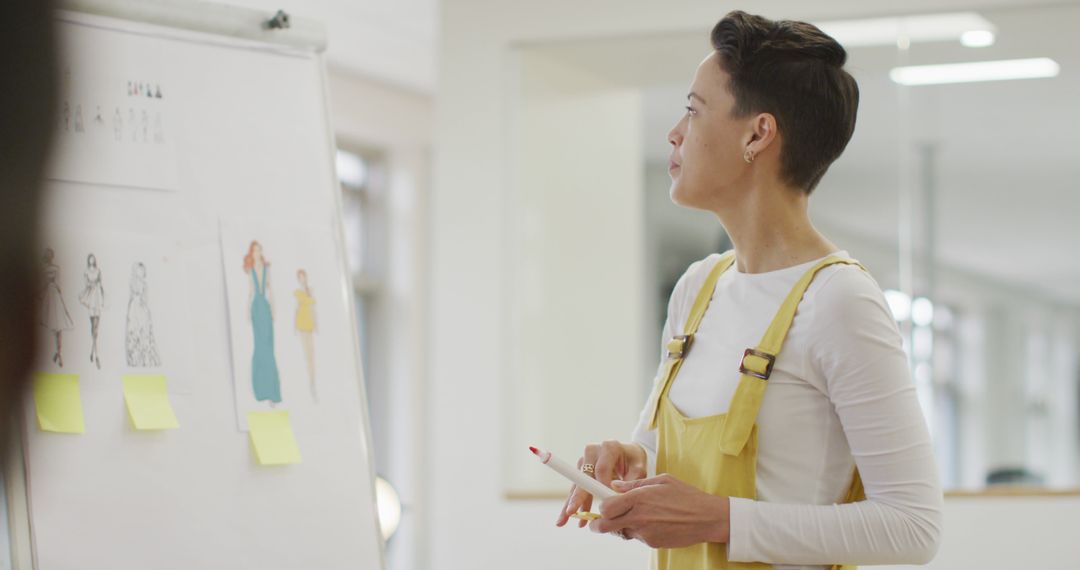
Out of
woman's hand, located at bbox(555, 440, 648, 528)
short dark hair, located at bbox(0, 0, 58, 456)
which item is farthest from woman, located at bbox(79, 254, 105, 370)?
short dark hair, located at bbox(0, 0, 58, 456)

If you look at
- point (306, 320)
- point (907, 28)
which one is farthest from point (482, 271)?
point (306, 320)

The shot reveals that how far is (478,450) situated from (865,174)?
1.62 m

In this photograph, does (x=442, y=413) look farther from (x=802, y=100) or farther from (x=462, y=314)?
(x=802, y=100)

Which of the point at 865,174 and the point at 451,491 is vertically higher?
the point at 865,174

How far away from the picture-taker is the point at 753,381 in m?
1.34

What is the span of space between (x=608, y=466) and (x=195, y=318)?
0.82m

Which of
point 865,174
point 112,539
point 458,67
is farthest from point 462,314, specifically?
point 112,539

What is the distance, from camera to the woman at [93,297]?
1.80 meters

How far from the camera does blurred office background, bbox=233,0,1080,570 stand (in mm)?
3654

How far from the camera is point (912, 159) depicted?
3791 millimetres

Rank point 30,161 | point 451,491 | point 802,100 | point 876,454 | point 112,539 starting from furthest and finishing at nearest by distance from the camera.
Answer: point 451,491 → point 112,539 → point 802,100 → point 876,454 → point 30,161

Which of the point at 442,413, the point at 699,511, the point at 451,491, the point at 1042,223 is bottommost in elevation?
the point at 451,491

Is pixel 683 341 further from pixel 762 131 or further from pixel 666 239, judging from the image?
pixel 666 239

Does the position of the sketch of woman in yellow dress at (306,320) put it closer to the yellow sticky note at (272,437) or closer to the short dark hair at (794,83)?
the yellow sticky note at (272,437)
